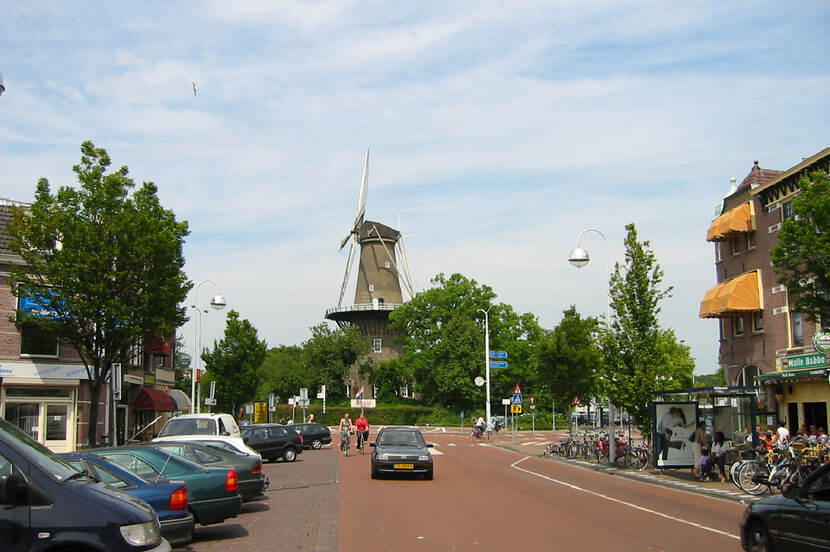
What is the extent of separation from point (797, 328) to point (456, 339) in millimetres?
46270

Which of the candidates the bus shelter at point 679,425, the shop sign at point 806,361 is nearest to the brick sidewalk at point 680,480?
the bus shelter at point 679,425

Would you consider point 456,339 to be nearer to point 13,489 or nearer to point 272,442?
point 272,442

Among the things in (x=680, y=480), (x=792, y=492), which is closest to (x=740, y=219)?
(x=680, y=480)

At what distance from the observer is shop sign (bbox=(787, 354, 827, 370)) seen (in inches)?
1111

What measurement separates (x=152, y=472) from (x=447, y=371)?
63.6 m

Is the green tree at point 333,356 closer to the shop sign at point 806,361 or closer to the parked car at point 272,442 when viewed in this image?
the parked car at point 272,442

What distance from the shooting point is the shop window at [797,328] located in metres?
30.9

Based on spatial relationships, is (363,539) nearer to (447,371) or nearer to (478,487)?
(478,487)

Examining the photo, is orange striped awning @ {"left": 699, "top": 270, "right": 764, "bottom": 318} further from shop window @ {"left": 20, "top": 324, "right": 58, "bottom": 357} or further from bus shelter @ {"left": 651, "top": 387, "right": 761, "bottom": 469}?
shop window @ {"left": 20, "top": 324, "right": 58, "bottom": 357}

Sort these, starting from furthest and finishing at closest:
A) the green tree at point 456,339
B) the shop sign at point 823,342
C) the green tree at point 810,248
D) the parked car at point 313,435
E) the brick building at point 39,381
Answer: the green tree at point 456,339
the parked car at point 313,435
the brick building at point 39,381
the shop sign at point 823,342
the green tree at point 810,248

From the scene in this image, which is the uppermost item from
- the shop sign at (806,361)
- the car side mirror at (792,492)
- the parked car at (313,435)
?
the shop sign at (806,361)

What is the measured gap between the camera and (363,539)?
12195mm

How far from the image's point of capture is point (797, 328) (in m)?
31.2

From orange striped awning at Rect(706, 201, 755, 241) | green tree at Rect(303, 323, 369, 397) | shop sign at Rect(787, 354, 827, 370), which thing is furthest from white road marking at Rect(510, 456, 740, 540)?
green tree at Rect(303, 323, 369, 397)
